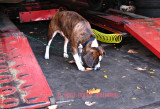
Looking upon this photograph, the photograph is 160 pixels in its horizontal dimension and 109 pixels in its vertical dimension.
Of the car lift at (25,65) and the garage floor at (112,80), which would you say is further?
the garage floor at (112,80)

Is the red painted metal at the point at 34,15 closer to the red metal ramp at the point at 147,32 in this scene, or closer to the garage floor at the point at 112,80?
the garage floor at the point at 112,80

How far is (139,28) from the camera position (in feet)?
16.4

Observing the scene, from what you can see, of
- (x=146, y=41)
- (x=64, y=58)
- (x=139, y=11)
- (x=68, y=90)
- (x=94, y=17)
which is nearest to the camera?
(x=68, y=90)

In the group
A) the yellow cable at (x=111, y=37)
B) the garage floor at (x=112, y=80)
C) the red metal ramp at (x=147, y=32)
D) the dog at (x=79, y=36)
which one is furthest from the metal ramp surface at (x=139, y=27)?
the dog at (x=79, y=36)

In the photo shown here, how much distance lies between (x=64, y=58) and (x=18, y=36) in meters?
1.27

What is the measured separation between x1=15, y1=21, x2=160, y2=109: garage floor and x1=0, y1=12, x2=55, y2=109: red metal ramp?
44 cm

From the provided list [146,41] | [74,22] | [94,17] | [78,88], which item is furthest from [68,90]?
[94,17]

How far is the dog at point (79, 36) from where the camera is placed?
143 inches

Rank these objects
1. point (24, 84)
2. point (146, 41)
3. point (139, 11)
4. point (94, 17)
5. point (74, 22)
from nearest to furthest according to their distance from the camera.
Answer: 1. point (24, 84)
2. point (74, 22)
3. point (146, 41)
4. point (94, 17)
5. point (139, 11)

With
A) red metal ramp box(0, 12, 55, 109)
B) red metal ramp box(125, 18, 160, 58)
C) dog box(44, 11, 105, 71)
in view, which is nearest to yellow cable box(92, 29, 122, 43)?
red metal ramp box(125, 18, 160, 58)

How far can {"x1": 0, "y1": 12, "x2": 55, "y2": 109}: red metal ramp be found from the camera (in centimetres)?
255

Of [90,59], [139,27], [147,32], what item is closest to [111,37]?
[139,27]

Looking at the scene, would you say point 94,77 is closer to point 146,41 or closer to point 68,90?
point 68,90

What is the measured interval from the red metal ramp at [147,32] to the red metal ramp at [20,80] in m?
2.61
